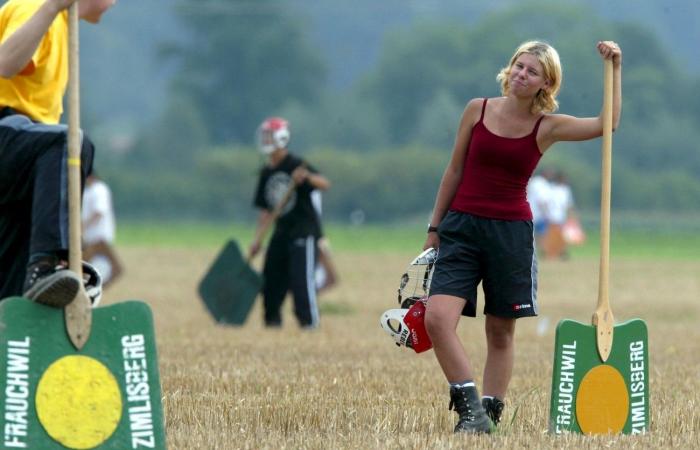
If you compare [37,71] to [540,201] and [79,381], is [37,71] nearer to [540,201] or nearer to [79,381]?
[79,381]

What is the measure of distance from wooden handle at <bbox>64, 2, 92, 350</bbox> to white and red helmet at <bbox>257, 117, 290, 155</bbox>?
833 centimetres

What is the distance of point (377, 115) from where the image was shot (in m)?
83.8

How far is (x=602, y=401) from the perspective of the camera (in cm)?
680

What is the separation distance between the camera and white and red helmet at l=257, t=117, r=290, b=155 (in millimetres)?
14297

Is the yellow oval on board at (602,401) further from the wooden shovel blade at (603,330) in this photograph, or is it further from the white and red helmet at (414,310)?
the white and red helmet at (414,310)

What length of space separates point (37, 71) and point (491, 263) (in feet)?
6.92

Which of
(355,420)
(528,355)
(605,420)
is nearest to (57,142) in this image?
(355,420)

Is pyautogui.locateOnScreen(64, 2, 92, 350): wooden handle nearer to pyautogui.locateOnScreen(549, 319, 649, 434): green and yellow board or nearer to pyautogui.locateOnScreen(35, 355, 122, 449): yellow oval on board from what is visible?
pyautogui.locateOnScreen(35, 355, 122, 449): yellow oval on board

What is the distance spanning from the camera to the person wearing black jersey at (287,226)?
46.8ft

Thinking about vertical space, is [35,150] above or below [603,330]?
above

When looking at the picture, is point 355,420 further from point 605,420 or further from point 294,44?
point 294,44

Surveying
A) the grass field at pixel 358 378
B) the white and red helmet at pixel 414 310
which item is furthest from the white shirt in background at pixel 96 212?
the white and red helmet at pixel 414 310

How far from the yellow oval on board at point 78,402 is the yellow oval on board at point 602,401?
2.02 metres

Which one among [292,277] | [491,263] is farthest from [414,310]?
[292,277]
